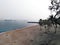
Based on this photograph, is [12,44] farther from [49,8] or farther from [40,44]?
[49,8]

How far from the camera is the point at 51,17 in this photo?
1688 inches

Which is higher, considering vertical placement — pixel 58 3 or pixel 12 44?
pixel 58 3

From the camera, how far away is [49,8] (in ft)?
142

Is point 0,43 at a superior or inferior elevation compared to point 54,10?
inferior

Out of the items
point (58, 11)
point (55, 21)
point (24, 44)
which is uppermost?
point (58, 11)

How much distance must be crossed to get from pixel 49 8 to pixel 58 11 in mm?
3648

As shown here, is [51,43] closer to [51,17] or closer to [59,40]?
[59,40]

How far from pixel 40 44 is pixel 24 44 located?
161 inches

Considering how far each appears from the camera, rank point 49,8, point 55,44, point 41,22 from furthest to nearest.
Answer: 1. point 41,22
2. point 49,8
3. point 55,44

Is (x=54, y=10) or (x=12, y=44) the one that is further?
(x=54, y=10)

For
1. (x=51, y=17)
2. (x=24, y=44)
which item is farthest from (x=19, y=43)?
(x=51, y=17)

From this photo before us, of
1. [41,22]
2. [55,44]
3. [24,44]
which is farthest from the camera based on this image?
[41,22]

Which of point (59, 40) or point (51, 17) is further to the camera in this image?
point (51, 17)

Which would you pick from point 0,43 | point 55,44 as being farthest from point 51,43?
point 0,43
